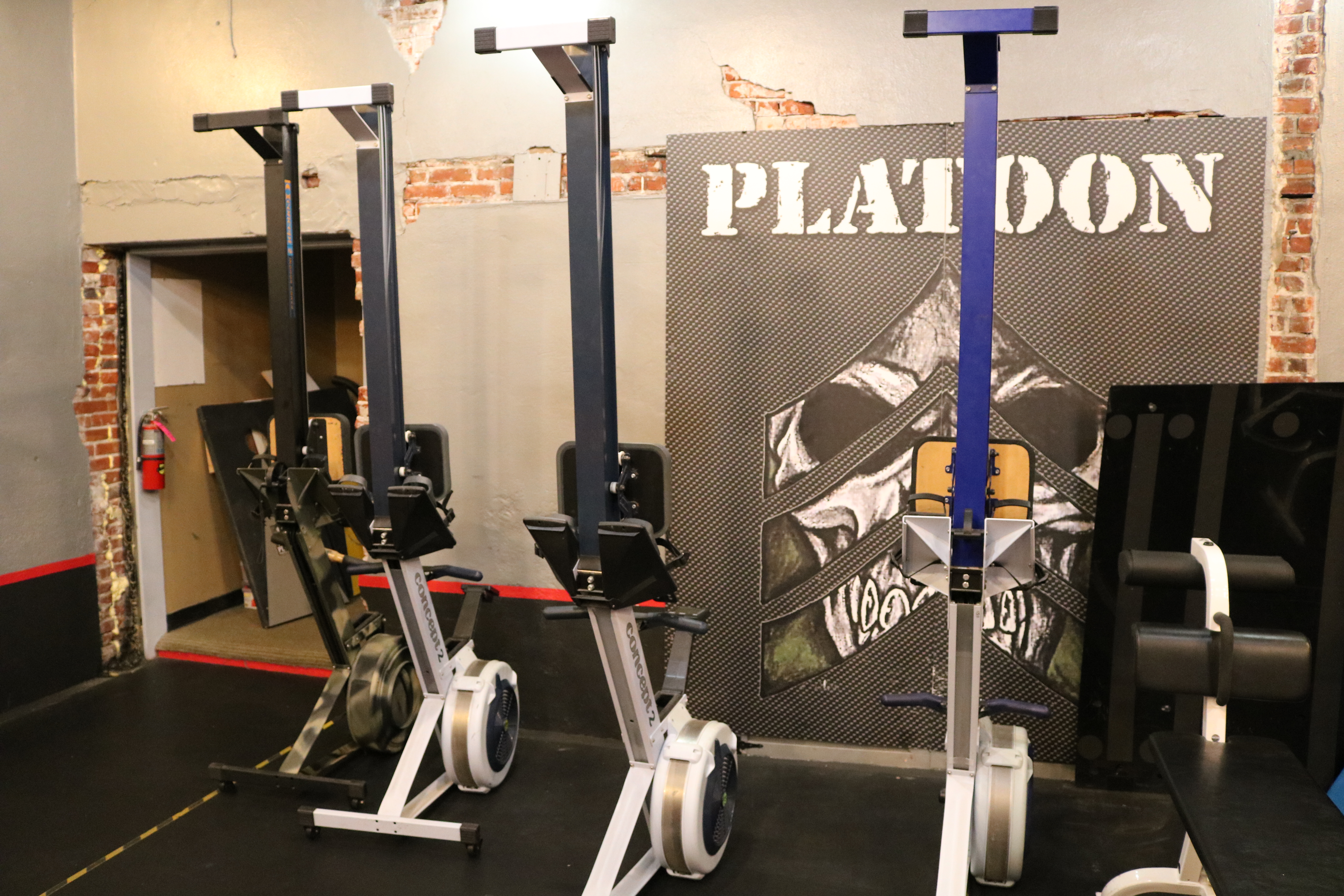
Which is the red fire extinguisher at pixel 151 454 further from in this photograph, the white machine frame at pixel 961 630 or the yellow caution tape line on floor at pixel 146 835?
the white machine frame at pixel 961 630

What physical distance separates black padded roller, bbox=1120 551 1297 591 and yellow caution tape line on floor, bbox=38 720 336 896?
2.92 meters

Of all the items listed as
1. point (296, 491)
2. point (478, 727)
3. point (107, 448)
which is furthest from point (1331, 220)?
point (107, 448)

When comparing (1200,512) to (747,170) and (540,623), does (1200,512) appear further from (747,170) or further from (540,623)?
(540,623)

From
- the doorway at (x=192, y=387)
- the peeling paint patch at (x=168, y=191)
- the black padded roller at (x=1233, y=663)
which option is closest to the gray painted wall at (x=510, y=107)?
the peeling paint patch at (x=168, y=191)

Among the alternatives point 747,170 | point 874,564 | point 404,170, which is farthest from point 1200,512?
point 404,170

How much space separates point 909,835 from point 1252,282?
2303 mm

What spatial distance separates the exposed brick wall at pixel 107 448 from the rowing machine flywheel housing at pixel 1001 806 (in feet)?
14.2

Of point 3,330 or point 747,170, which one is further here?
point 3,330

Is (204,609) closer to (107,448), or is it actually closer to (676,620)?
(107,448)

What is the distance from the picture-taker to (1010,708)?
2.95m

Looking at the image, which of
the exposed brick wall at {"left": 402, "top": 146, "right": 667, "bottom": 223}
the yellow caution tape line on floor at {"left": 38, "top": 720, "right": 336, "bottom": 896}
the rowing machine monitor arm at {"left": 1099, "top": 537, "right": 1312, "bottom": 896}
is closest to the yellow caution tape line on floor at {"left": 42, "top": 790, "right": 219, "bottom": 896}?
the yellow caution tape line on floor at {"left": 38, "top": 720, "right": 336, "bottom": 896}

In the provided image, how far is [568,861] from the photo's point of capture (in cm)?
329

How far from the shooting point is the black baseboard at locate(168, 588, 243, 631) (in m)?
5.49

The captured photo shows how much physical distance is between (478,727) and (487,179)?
224cm
